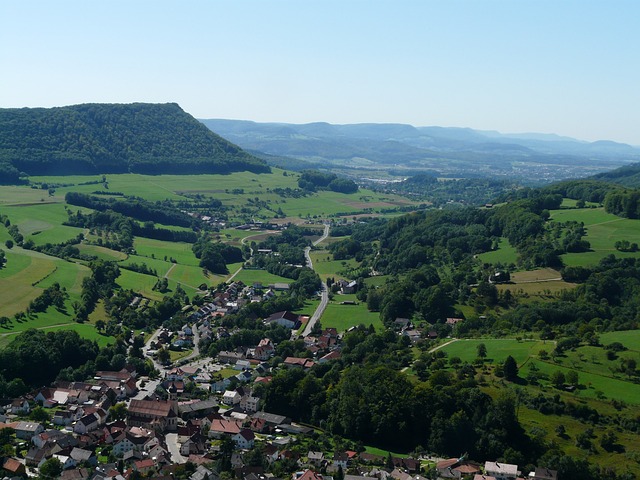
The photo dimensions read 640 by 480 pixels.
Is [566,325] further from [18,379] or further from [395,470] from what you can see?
[18,379]

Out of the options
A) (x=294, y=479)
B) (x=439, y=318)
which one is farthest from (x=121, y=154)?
(x=294, y=479)

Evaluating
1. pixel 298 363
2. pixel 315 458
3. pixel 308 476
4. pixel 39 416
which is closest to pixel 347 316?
pixel 298 363

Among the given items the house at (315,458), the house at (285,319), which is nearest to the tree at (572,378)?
the house at (315,458)

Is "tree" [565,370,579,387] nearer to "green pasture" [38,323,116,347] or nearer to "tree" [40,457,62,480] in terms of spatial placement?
"tree" [40,457,62,480]

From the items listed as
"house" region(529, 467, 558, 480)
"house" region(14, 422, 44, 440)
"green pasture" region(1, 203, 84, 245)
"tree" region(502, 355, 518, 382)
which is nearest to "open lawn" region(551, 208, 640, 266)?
"tree" region(502, 355, 518, 382)

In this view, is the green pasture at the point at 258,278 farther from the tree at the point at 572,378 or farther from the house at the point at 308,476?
the house at the point at 308,476
